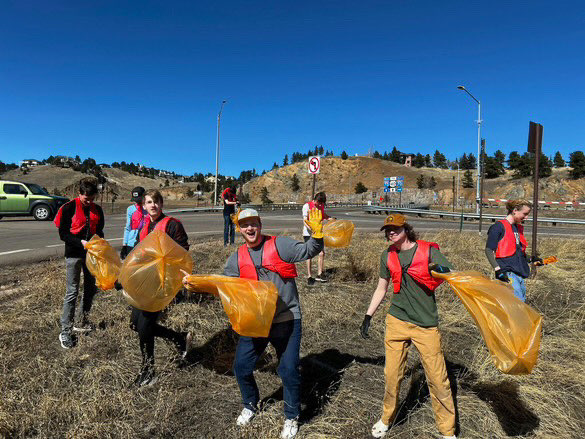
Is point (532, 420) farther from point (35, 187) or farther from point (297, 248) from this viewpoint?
point (35, 187)

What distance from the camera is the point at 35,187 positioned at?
17547 mm

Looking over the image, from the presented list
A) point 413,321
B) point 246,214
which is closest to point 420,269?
point 413,321

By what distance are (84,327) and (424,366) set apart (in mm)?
Result: 3655

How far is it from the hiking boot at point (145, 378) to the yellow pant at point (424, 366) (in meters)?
1.89

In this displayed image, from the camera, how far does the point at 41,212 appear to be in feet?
58.0

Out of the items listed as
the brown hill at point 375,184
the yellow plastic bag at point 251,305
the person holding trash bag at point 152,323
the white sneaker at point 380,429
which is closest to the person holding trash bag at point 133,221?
the person holding trash bag at point 152,323

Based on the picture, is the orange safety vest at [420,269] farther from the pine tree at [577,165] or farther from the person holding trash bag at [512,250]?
the pine tree at [577,165]

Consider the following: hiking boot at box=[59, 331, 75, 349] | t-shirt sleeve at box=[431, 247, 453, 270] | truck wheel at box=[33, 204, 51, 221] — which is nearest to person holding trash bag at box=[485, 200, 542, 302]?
t-shirt sleeve at box=[431, 247, 453, 270]

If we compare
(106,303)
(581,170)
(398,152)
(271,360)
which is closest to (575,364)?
(271,360)

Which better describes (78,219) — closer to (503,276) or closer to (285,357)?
(285,357)

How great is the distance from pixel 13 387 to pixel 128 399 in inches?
38.1

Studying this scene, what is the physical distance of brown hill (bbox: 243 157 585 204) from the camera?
207ft

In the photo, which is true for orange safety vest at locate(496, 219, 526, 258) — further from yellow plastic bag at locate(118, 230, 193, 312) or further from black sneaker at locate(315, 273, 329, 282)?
black sneaker at locate(315, 273, 329, 282)

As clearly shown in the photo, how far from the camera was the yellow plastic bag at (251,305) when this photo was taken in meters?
2.37
